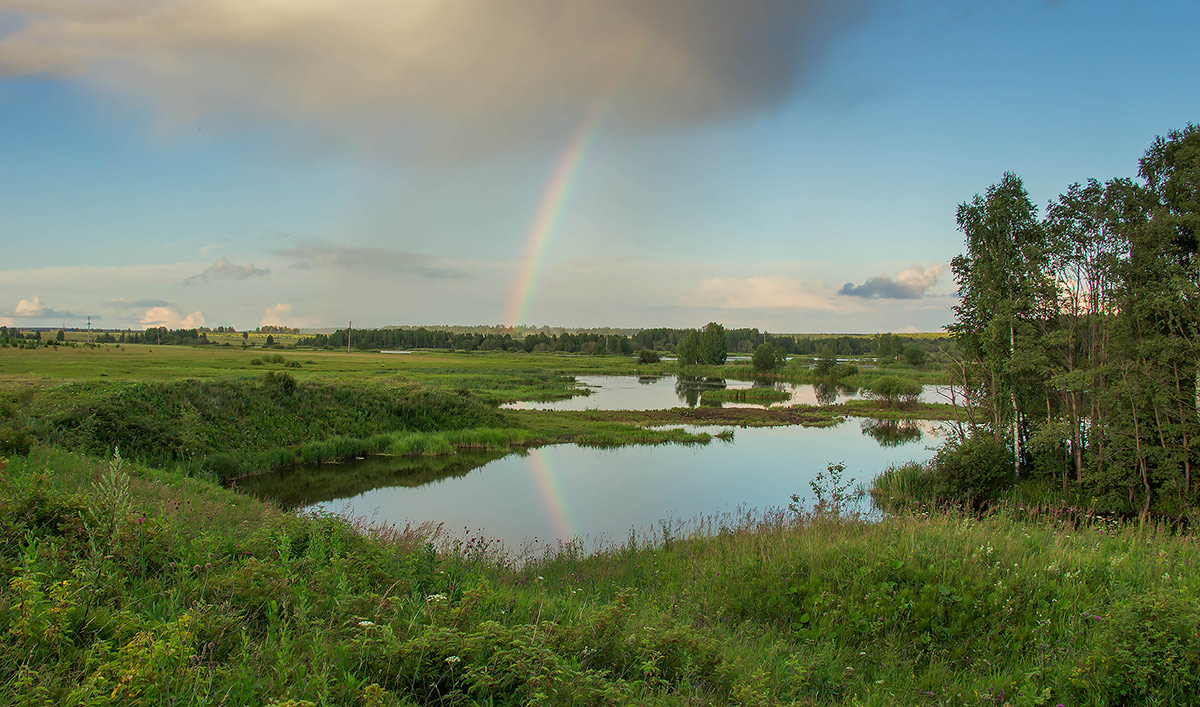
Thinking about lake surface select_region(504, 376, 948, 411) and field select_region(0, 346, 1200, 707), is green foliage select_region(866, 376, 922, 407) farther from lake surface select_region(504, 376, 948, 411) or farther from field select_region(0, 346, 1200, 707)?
field select_region(0, 346, 1200, 707)

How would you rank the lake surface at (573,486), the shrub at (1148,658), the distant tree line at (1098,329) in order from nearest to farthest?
the shrub at (1148,658)
the distant tree line at (1098,329)
the lake surface at (573,486)

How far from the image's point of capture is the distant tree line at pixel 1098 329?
14.0 m

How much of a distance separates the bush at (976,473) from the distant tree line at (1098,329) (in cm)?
86

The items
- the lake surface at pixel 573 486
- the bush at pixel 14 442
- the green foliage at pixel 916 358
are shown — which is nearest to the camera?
the bush at pixel 14 442

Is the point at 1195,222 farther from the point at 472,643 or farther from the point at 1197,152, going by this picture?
the point at 472,643

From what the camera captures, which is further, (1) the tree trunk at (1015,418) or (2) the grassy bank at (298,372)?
(2) the grassy bank at (298,372)

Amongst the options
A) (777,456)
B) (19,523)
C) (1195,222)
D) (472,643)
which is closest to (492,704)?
(472,643)

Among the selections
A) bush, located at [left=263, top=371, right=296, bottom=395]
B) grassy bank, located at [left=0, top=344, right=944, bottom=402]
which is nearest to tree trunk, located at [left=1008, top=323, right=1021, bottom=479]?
bush, located at [left=263, top=371, right=296, bottom=395]

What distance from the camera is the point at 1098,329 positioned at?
15859 millimetres

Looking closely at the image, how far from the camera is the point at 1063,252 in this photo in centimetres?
1628

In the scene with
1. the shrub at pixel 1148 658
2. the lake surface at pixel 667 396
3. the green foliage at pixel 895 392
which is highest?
the shrub at pixel 1148 658

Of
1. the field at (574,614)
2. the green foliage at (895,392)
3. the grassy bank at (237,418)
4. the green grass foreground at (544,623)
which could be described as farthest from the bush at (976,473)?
the green foliage at (895,392)

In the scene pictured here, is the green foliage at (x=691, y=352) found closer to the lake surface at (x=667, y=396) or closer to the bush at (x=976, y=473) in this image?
the lake surface at (x=667, y=396)

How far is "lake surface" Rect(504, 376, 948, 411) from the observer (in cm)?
4712
